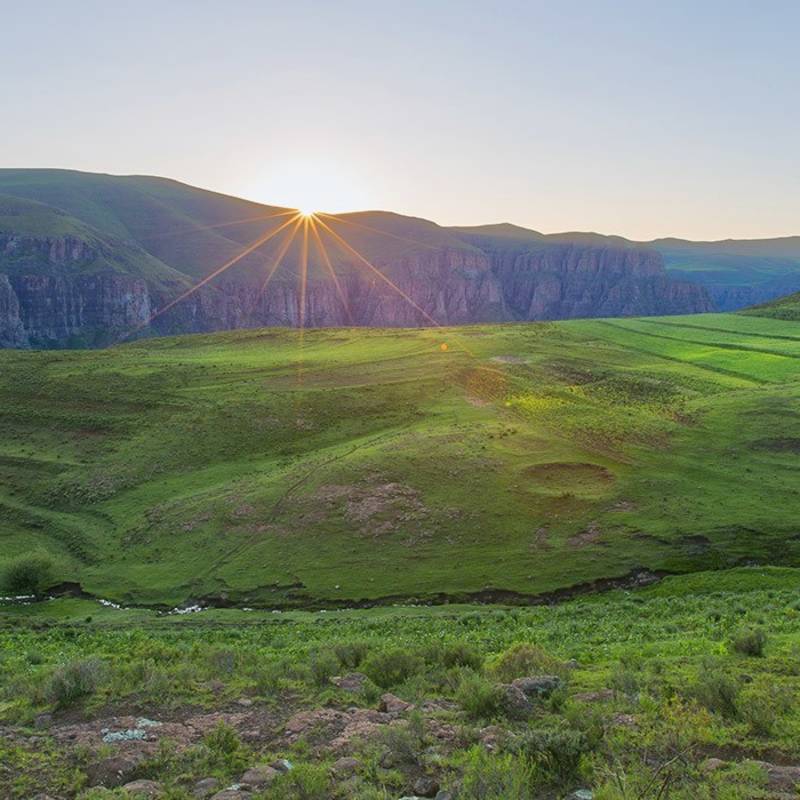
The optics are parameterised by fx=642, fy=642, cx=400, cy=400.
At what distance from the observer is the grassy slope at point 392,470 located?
1927 inches

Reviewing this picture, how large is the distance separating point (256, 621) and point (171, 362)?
76.5 m

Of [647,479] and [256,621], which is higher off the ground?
[647,479]

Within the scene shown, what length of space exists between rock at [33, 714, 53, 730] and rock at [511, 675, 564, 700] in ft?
37.6

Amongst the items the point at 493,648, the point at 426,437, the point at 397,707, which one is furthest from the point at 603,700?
the point at 426,437

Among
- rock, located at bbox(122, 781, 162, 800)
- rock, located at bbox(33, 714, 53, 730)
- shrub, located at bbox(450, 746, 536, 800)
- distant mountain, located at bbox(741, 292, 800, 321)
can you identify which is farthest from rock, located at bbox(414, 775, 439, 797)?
distant mountain, located at bbox(741, 292, 800, 321)

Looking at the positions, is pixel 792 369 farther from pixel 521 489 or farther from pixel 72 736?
pixel 72 736

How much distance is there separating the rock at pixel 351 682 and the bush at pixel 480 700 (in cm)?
307

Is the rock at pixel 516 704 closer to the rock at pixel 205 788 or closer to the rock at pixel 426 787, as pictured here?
the rock at pixel 426 787

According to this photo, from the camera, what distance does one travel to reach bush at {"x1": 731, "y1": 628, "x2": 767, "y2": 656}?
20.1m

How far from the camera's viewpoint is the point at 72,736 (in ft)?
48.4

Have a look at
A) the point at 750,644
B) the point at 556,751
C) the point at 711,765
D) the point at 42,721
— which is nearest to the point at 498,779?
the point at 556,751

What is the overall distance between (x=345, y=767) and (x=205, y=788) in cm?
272

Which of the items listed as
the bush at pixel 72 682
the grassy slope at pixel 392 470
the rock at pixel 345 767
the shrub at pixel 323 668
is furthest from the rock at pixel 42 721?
the grassy slope at pixel 392 470

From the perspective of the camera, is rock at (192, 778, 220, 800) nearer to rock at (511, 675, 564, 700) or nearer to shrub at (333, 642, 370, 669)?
rock at (511, 675, 564, 700)
